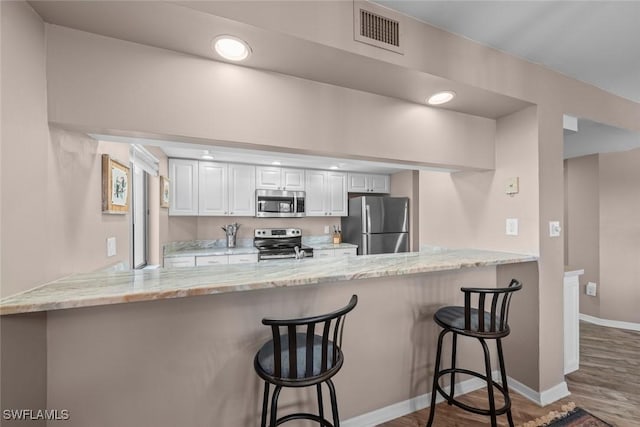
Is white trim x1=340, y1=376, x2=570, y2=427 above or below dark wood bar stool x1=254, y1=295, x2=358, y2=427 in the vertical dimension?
below

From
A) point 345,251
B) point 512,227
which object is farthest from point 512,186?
point 345,251

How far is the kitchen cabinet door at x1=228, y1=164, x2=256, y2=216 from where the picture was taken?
3.85 meters

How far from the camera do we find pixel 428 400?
1772 mm

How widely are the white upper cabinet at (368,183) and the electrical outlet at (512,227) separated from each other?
2803 mm

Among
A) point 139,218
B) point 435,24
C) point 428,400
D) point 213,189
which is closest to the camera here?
point 435,24

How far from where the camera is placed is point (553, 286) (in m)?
1.89

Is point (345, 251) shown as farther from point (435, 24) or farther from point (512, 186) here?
point (435, 24)

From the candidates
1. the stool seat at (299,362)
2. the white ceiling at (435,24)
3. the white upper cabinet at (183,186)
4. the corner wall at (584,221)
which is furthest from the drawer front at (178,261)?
the corner wall at (584,221)

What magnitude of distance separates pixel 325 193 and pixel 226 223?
1.72 meters

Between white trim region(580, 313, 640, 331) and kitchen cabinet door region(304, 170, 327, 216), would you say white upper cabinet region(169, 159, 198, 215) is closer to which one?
kitchen cabinet door region(304, 170, 327, 216)

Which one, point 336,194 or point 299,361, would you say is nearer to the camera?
point 299,361

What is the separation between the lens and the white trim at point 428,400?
161 cm

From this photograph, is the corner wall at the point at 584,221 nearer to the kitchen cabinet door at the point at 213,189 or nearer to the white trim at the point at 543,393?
the white trim at the point at 543,393

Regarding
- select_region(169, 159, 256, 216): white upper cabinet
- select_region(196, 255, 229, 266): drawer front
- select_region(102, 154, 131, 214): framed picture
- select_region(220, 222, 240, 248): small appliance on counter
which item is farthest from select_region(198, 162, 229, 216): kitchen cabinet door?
select_region(102, 154, 131, 214): framed picture
